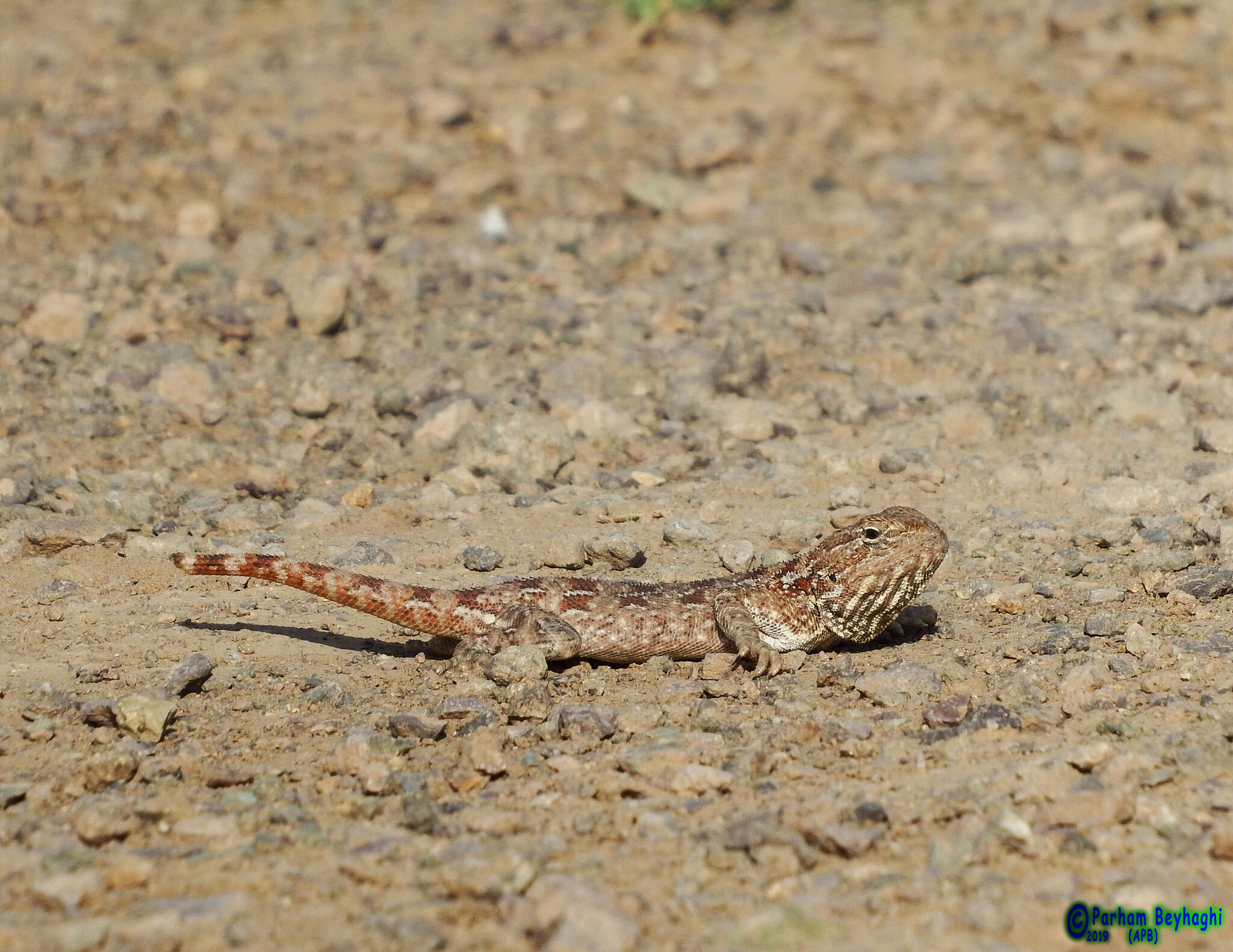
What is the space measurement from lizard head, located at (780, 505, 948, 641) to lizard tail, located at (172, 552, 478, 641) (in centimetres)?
184

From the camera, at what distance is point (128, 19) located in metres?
15.1

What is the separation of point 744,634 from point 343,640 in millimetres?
2225

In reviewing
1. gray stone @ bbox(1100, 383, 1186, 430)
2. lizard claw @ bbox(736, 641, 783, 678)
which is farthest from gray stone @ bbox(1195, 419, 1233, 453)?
lizard claw @ bbox(736, 641, 783, 678)

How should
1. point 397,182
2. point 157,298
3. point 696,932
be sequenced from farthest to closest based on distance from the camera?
point 397,182 < point 157,298 < point 696,932

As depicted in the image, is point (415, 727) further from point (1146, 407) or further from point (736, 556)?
point (1146, 407)

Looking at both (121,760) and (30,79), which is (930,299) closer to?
(121,760)

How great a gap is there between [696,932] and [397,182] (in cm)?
1015

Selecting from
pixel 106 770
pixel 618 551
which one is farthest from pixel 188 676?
pixel 618 551

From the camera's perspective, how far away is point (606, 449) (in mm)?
9633

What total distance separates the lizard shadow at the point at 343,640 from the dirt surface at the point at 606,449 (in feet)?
0.10

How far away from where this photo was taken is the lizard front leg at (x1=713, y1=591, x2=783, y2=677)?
6.78 meters

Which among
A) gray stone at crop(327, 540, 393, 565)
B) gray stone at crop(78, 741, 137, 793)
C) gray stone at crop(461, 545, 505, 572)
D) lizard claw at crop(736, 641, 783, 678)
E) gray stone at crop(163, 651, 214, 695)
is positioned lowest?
gray stone at crop(461, 545, 505, 572)

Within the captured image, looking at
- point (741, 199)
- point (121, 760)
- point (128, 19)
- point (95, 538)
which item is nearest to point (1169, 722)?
point (121, 760)

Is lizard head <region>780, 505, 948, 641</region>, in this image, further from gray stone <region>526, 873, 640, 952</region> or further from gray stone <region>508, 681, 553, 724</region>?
gray stone <region>526, 873, 640, 952</region>
